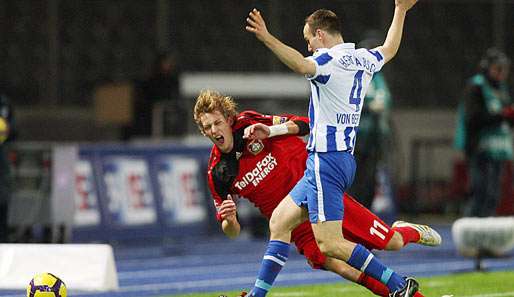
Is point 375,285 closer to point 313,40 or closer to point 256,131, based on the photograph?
point 256,131

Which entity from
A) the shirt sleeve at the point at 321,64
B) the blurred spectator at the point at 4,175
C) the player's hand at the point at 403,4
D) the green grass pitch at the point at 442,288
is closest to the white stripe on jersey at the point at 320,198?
the shirt sleeve at the point at 321,64

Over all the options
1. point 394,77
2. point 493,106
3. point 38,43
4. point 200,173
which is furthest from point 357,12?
point 493,106

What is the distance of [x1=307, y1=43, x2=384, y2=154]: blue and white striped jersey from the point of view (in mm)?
9617

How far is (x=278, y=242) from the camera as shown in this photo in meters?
10.0

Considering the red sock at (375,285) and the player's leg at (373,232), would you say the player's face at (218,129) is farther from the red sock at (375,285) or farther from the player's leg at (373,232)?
the red sock at (375,285)

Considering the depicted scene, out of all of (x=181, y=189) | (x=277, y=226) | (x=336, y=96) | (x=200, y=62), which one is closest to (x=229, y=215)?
(x=277, y=226)

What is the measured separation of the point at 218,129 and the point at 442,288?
340cm

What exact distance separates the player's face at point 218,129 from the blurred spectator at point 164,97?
10.0 meters

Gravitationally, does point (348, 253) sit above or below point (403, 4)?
below

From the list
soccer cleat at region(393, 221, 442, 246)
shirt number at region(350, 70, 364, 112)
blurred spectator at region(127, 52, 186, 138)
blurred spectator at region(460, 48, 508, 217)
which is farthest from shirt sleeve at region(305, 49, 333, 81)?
blurred spectator at region(127, 52, 186, 138)

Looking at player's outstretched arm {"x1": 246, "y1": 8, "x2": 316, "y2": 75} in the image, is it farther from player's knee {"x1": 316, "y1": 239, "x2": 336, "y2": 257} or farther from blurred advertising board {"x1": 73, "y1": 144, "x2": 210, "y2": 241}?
blurred advertising board {"x1": 73, "y1": 144, "x2": 210, "y2": 241}

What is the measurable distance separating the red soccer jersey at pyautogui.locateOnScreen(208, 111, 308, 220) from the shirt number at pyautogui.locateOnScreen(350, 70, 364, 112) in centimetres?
59

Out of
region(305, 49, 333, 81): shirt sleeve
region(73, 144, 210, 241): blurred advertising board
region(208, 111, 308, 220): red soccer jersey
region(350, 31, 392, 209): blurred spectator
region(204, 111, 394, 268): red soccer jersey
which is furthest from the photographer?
region(73, 144, 210, 241): blurred advertising board

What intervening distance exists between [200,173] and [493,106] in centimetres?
457
